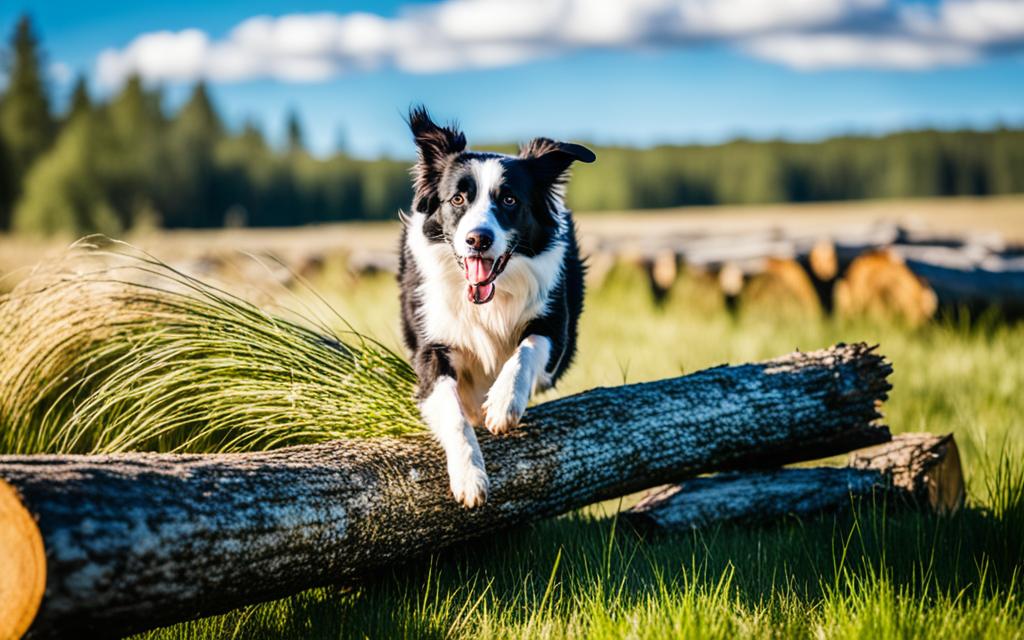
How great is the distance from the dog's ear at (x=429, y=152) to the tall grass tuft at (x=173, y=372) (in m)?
0.72

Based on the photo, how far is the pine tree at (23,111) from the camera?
1699 inches

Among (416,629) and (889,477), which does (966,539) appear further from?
(416,629)

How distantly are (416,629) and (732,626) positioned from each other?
3.50ft

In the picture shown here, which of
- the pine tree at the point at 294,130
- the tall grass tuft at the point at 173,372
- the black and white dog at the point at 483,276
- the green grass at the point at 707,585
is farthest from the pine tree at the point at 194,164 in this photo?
the green grass at the point at 707,585

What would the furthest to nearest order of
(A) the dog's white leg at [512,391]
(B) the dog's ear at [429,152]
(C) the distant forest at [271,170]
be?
(C) the distant forest at [271,170] → (B) the dog's ear at [429,152] → (A) the dog's white leg at [512,391]

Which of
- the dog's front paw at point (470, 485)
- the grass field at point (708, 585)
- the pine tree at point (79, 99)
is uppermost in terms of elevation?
the pine tree at point (79, 99)

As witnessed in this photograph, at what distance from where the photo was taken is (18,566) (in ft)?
7.06

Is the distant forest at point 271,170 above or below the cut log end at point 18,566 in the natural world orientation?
above

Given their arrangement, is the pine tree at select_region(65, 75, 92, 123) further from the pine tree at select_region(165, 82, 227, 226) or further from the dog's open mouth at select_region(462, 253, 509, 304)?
the dog's open mouth at select_region(462, 253, 509, 304)

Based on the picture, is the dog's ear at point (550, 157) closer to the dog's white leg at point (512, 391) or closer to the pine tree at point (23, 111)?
the dog's white leg at point (512, 391)

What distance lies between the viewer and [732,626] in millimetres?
2768

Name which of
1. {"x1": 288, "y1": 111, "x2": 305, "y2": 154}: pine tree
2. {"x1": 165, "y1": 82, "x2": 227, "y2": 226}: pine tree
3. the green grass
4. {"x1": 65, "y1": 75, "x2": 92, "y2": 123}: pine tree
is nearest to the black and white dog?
the green grass

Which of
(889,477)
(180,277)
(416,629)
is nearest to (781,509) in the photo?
(889,477)

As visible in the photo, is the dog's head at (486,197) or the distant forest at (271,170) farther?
the distant forest at (271,170)
